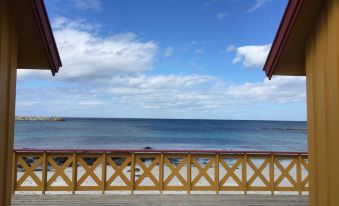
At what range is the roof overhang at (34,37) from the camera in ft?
10.2

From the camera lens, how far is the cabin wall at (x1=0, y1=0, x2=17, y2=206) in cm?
286

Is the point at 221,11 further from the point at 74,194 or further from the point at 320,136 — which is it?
the point at 320,136

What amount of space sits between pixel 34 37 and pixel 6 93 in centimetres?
81

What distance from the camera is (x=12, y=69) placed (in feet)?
10.5

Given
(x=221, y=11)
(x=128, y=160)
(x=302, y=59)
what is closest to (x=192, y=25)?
(x=221, y=11)

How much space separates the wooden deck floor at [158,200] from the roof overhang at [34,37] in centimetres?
323

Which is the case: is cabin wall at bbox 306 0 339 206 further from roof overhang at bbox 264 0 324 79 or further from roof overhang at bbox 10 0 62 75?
roof overhang at bbox 10 0 62 75

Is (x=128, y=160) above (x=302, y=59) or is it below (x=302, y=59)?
below

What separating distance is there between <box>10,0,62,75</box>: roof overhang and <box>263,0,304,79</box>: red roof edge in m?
2.27

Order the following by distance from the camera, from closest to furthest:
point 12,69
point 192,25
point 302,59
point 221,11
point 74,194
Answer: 1. point 12,69
2. point 302,59
3. point 74,194
4. point 192,25
5. point 221,11

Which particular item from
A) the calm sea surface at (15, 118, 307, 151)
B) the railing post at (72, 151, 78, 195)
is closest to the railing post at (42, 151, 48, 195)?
the railing post at (72, 151, 78, 195)

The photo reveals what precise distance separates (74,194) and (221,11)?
24825 mm

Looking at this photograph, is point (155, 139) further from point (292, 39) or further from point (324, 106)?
point (324, 106)

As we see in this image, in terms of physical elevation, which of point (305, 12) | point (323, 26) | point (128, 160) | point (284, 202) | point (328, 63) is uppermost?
point (305, 12)
